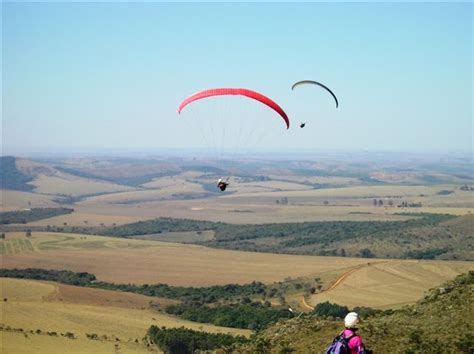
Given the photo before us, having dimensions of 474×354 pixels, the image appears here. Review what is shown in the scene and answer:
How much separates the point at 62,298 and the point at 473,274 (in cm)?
5175

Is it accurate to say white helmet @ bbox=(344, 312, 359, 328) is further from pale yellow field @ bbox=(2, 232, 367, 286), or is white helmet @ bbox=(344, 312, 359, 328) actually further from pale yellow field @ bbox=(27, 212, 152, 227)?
pale yellow field @ bbox=(27, 212, 152, 227)

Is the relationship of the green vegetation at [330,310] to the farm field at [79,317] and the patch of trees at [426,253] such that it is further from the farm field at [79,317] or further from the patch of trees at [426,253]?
the patch of trees at [426,253]

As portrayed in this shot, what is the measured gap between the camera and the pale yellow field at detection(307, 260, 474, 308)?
62.8 m

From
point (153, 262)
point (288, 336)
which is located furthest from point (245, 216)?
point (288, 336)

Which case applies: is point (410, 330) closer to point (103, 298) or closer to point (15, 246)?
point (103, 298)

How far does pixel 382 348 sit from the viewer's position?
22.1 m

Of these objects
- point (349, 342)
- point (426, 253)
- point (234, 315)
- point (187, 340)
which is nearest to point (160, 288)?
point (234, 315)

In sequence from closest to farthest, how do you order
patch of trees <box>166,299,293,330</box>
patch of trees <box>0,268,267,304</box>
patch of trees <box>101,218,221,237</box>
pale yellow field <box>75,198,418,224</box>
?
patch of trees <box>166,299,293,330</box> < patch of trees <box>0,268,267,304</box> < patch of trees <box>101,218,221,237</box> < pale yellow field <box>75,198,418,224</box>

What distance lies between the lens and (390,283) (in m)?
70.1

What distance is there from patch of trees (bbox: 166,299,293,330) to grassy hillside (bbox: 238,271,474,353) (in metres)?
21.0

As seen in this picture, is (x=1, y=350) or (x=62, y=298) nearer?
(x=1, y=350)

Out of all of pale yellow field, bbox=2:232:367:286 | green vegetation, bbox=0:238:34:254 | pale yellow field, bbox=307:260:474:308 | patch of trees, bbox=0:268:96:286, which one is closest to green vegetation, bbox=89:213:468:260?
pale yellow field, bbox=2:232:367:286

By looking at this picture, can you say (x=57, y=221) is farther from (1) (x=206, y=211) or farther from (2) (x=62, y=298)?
(2) (x=62, y=298)

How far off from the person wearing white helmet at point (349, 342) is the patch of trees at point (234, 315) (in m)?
36.4
